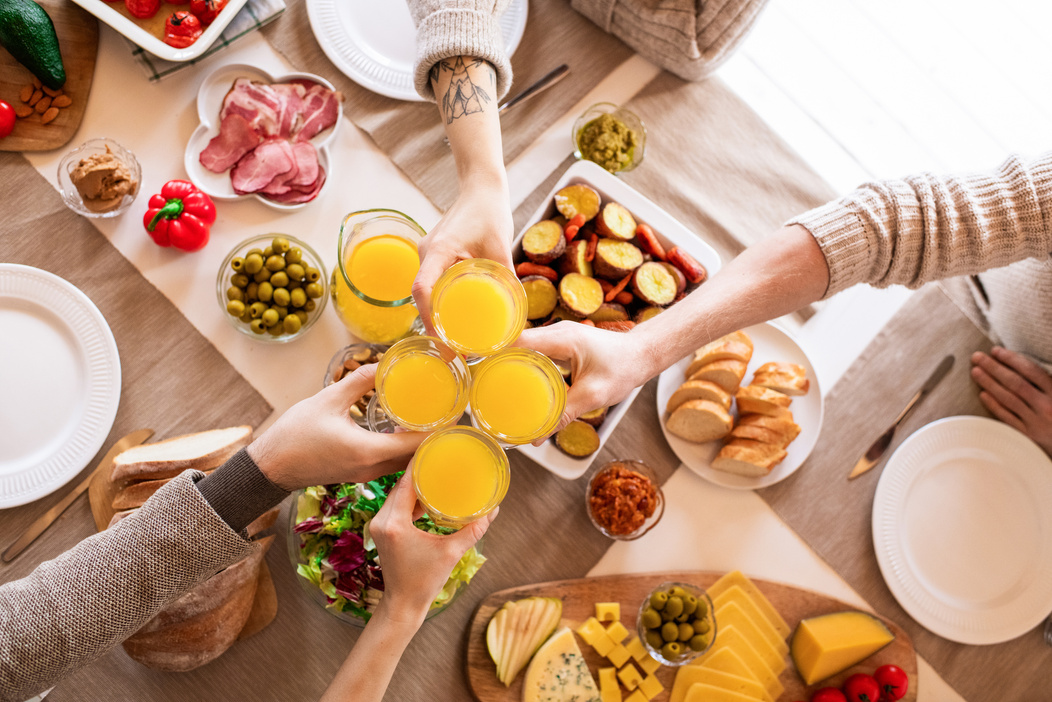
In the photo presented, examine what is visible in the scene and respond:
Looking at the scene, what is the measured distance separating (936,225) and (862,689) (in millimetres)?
1300

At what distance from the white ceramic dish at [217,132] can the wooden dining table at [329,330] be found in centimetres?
4

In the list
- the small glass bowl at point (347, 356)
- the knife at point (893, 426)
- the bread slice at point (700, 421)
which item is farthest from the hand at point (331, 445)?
the knife at point (893, 426)

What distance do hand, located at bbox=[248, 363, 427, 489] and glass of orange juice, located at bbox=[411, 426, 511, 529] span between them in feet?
0.16

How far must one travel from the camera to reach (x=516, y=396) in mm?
1350

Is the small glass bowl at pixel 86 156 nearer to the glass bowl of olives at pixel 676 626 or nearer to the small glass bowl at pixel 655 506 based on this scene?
the small glass bowl at pixel 655 506

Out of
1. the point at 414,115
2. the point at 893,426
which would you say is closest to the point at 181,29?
the point at 414,115

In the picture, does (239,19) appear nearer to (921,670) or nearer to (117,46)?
(117,46)

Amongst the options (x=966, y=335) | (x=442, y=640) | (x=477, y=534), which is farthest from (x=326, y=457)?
(x=966, y=335)

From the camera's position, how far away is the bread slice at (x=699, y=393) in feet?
6.16

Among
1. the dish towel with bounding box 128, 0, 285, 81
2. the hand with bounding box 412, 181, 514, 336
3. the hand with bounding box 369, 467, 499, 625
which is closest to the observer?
the hand with bounding box 369, 467, 499, 625

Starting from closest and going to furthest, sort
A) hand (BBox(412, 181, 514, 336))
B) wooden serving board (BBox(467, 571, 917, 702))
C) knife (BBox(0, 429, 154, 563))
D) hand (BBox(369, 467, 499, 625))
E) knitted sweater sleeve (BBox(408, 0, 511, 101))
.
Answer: hand (BBox(369, 467, 499, 625)), hand (BBox(412, 181, 514, 336)), knitted sweater sleeve (BBox(408, 0, 511, 101)), knife (BBox(0, 429, 154, 563)), wooden serving board (BBox(467, 571, 917, 702))

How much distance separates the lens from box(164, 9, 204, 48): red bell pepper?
6.09ft

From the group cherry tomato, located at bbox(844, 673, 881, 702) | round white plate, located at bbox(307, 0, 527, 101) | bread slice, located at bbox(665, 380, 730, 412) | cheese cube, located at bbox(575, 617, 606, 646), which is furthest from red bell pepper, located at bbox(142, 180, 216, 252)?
cherry tomato, located at bbox(844, 673, 881, 702)

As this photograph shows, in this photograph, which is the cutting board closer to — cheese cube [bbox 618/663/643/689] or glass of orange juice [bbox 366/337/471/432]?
glass of orange juice [bbox 366/337/471/432]
